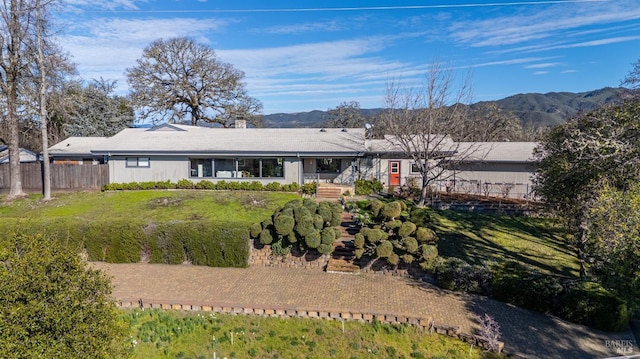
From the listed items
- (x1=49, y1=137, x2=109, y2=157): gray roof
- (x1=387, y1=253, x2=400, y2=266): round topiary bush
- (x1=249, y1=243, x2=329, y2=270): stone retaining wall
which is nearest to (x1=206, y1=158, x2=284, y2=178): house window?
(x1=49, y1=137, x2=109, y2=157): gray roof

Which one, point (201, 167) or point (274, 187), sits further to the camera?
point (201, 167)

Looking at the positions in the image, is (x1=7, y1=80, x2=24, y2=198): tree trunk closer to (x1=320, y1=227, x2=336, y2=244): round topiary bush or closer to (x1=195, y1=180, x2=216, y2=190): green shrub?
(x1=195, y1=180, x2=216, y2=190): green shrub

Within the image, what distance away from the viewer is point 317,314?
31.9 feet

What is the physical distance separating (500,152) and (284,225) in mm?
19959

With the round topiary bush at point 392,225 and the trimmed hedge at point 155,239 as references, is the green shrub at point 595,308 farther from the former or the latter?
the trimmed hedge at point 155,239

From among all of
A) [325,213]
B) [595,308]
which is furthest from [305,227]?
[595,308]

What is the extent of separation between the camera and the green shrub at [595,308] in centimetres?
930

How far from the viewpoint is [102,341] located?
5676 mm

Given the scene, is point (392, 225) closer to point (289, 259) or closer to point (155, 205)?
point (289, 259)

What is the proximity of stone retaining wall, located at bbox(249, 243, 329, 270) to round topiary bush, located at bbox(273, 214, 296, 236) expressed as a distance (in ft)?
2.90

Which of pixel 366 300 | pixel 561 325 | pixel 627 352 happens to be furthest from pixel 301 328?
pixel 627 352

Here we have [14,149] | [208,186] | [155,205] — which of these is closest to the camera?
[155,205]

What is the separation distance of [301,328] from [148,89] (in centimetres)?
3849

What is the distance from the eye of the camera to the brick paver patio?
8.80 m
